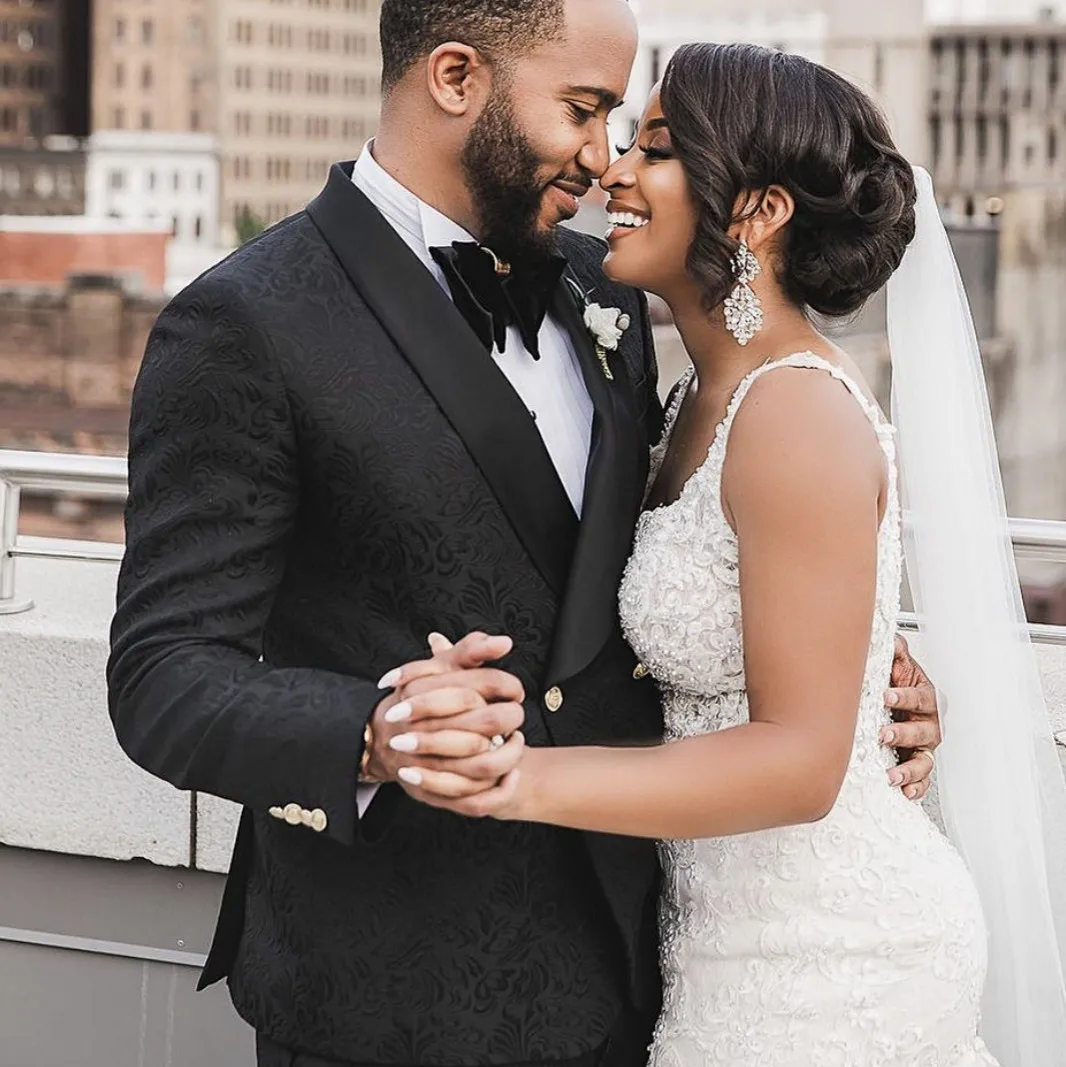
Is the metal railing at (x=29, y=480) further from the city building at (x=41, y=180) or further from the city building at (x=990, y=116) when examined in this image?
the city building at (x=990, y=116)

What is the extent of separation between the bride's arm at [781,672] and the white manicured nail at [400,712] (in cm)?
14

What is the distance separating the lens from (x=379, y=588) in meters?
1.75

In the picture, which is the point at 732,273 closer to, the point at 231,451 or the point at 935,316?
the point at 935,316

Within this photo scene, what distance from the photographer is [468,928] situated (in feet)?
5.91

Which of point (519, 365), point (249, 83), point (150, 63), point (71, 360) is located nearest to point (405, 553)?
point (519, 365)

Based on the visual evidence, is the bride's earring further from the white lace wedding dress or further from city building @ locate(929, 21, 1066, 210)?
city building @ locate(929, 21, 1066, 210)

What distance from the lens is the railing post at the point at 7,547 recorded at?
2.70 m

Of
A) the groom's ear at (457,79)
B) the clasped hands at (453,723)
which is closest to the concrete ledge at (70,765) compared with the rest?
the groom's ear at (457,79)

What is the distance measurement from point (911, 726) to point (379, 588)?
0.65 metres

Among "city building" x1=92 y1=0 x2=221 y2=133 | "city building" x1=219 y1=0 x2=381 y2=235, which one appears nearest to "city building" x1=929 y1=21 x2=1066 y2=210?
"city building" x1=219 y1=0 x2=381 y2=235

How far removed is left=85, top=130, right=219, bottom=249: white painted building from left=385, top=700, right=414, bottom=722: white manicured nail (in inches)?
2150

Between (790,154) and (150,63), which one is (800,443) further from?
(150,63)

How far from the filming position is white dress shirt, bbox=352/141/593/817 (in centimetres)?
189

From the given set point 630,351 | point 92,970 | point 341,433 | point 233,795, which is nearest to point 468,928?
point 233,795
